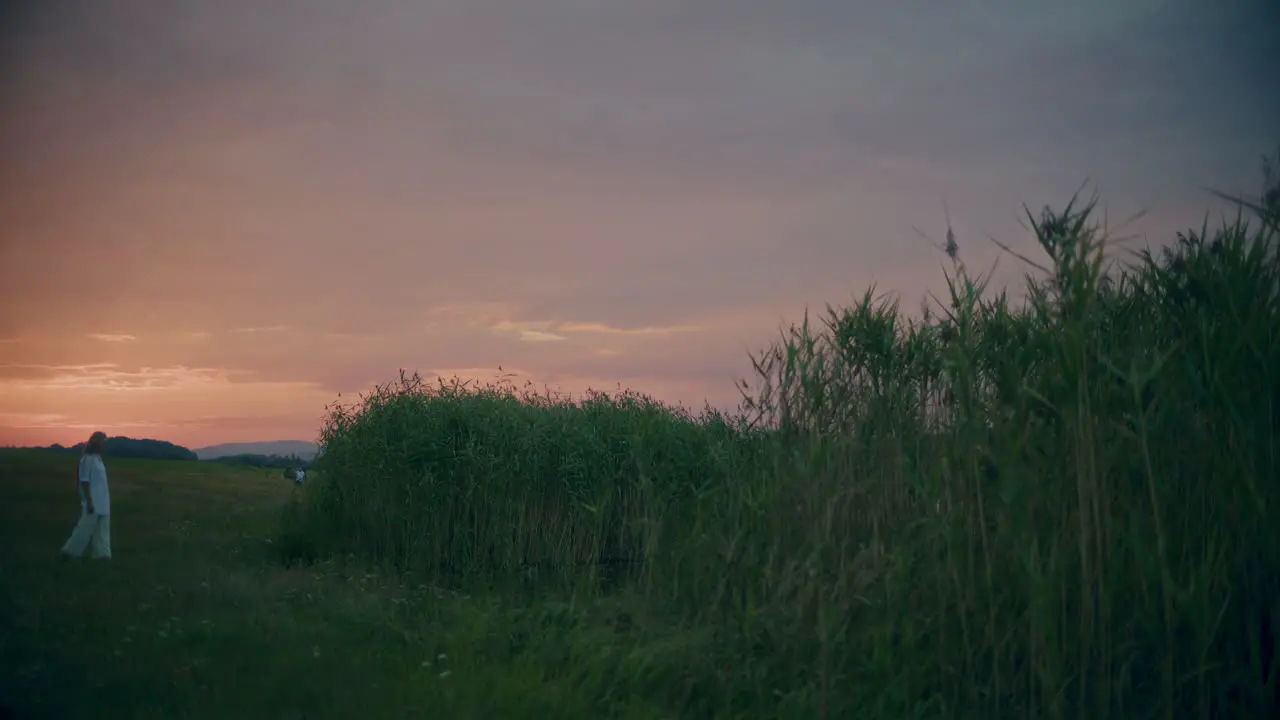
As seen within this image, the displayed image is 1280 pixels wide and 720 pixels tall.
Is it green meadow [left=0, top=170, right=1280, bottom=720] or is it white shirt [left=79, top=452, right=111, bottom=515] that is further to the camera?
white shirt [left=79, top=452, right=111, bottom=515]

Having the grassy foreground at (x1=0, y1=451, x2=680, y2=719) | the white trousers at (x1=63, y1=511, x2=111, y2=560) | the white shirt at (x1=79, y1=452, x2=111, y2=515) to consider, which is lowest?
the grassy foreground at (x1=0, y1=451, x2=680, y2=719)

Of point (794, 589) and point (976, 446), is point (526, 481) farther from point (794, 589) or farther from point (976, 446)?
point (976, 446)

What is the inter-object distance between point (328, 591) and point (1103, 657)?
29.3 feet

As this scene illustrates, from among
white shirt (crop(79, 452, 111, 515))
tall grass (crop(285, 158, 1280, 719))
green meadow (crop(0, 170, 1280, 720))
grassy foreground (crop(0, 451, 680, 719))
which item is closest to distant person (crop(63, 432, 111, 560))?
white shirt (crop(79, 452, 111, 515))

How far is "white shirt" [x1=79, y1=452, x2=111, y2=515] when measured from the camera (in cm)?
1339

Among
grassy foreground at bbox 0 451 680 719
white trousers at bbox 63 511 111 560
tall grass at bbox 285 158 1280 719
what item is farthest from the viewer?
white trousers at bbox 63 511 111 560

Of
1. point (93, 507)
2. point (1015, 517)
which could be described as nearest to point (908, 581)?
point (1015, 517)

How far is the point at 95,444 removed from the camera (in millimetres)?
13664

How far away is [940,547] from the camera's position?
22.2 ft

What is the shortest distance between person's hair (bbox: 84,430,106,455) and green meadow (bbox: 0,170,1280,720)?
3.01 m

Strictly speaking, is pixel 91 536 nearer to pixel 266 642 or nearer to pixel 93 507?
pixel 93 507

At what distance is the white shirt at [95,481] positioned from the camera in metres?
13.4

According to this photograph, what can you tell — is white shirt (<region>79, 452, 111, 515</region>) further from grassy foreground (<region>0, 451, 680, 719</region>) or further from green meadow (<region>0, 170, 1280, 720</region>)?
green meadow (<region>0, 170, 1280, 720</region>)

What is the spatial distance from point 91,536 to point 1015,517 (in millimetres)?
14163
